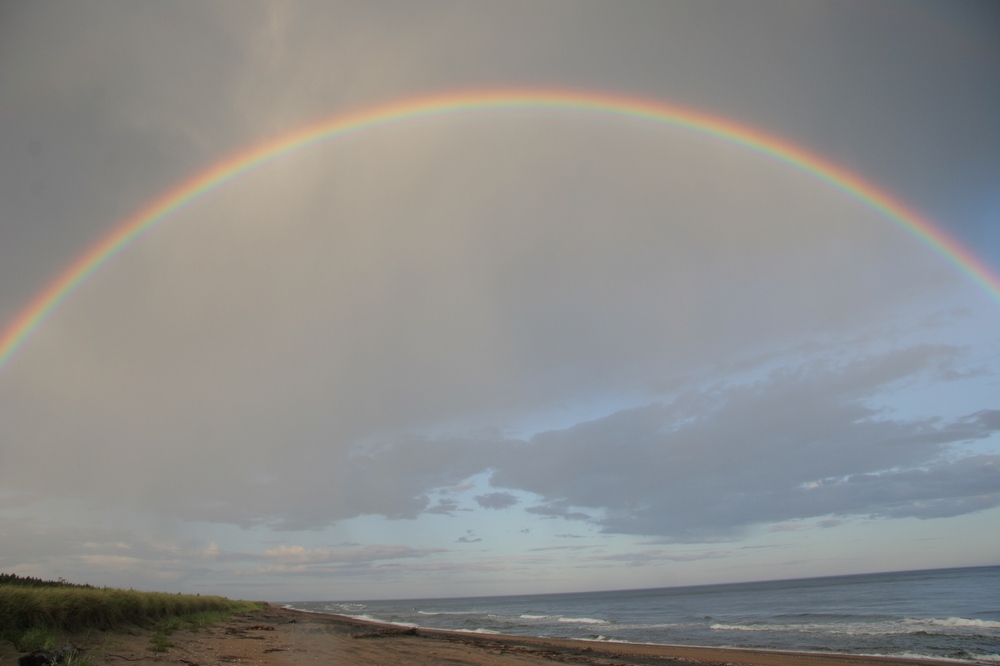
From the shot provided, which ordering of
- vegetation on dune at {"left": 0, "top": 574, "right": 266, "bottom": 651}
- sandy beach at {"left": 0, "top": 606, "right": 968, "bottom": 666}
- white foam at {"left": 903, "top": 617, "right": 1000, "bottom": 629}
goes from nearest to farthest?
vegetation on dune at {"left": 0, "top": 574, "right": 266, "bottom": 651}, sandy beach at {"left": 0, "top": 606, "right": 968, "bottom": 666}, white foam at {"left": 903, "top": 617, "right": 1000, "bottom": 629}

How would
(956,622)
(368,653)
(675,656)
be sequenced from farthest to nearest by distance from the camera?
(956,622), (675,656), (368,653)

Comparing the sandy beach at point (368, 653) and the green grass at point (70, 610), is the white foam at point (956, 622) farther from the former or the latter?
the green grass at point (70, 610)

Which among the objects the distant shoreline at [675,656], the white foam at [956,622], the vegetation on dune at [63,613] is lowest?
the white foam at [956,622]

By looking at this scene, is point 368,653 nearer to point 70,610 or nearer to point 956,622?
point 70,610

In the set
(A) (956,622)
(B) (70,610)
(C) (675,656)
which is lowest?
(A) (956,622)

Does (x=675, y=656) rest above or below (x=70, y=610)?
below

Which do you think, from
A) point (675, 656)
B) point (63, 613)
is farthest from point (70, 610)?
point (675, 656)

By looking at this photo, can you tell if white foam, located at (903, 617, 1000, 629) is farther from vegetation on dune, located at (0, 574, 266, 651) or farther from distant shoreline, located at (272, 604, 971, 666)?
vegetation on dune, located at (0, 574, 266, 651)

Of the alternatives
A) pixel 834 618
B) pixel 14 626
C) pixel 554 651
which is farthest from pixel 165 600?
pixel 834 618

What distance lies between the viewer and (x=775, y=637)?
35.5 m

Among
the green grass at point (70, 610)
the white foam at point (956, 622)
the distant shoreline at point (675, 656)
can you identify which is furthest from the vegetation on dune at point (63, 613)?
the white foam at point (956, 622)

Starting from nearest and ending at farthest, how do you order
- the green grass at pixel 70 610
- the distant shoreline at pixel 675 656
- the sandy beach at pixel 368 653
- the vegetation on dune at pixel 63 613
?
the vegetation on dune at pixel 63 613, the green grass at pixel 70 610, the sandy beach at pixel 368 653, the distant shoreline at pixel 675 656

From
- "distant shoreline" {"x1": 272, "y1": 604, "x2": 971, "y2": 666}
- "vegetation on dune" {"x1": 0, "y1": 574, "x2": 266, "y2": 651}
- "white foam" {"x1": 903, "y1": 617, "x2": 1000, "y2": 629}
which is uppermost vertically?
"vegetation on dune" {"x1": 0, "y1": 574, "x2": 266, "y2": 651}

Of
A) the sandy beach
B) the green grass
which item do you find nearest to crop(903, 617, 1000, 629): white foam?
the sandy beach
